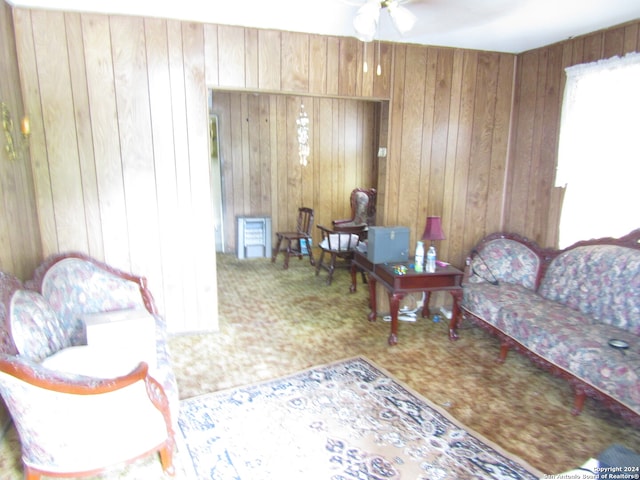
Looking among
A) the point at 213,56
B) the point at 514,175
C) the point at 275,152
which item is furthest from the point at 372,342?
the point at 275,152

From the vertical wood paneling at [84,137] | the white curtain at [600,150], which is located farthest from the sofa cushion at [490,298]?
the vertical wood paneling at [84,137]

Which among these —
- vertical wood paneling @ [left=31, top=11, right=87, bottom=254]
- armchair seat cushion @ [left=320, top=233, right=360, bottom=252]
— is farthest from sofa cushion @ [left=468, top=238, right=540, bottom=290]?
vertical wood paneling @ [left=31, top=11, right=87, bottom=254]

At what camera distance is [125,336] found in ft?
7.38

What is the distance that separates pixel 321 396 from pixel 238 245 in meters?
4.05

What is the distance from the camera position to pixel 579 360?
239 cm

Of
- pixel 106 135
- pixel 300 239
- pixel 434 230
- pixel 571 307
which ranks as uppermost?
pixel 106 135

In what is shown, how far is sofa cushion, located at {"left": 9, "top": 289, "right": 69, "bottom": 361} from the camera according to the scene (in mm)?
1967

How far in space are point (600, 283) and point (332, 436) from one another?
2.05 meters

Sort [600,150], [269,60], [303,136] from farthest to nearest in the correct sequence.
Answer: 1. [303,136]
2. [269,60]
3. [600,150]

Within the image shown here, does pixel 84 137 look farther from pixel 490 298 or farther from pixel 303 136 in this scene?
pixel 303 136

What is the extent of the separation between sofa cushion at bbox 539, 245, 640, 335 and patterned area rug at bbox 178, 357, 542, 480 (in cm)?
128

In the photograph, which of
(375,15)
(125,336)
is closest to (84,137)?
(125,336)

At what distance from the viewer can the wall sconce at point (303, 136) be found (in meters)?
Result: 6.43

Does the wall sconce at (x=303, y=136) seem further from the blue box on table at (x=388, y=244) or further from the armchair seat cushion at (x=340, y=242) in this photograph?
the blue box on table at (x=388, y=244)
